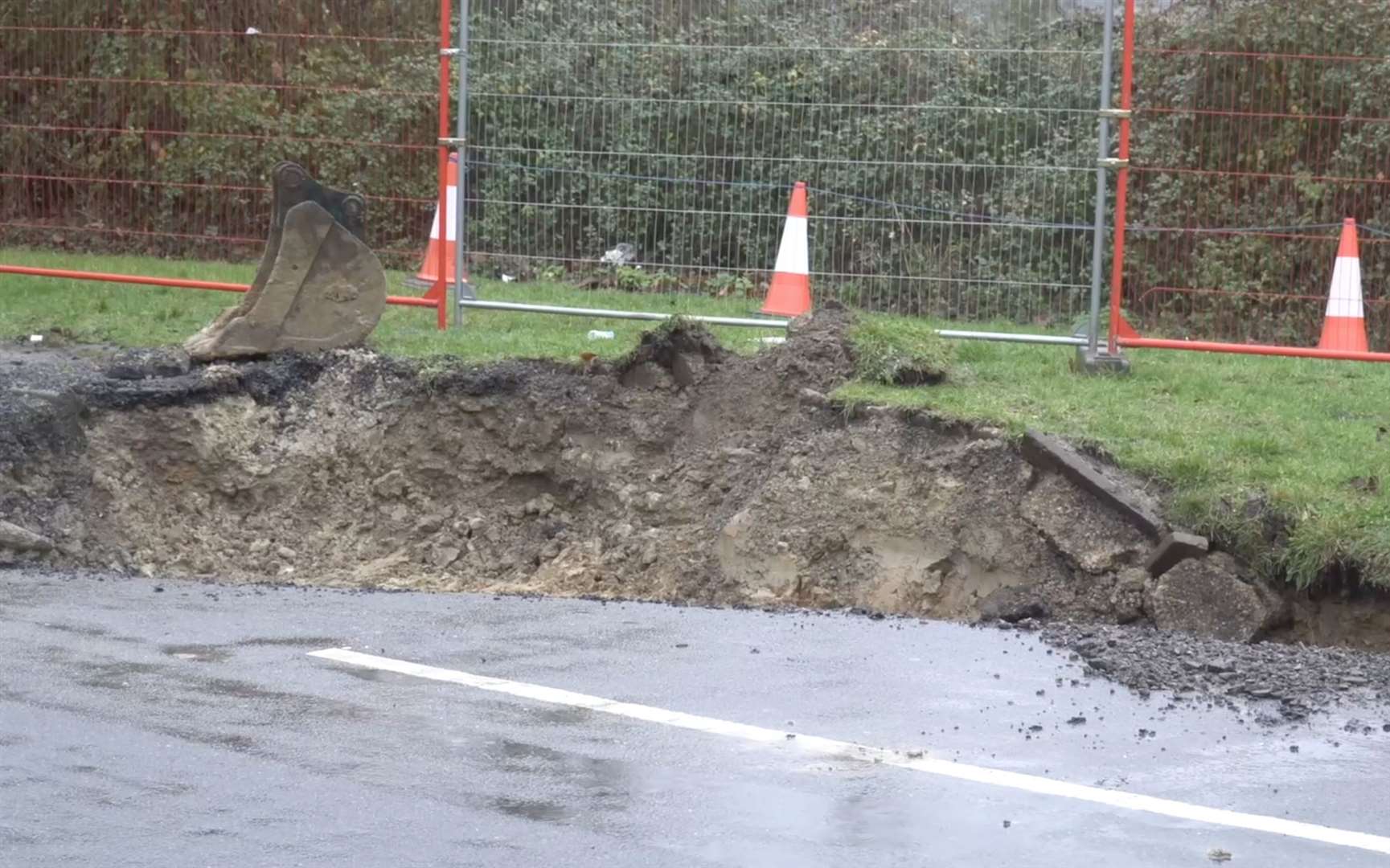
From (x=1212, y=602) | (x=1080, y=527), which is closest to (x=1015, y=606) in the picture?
(x=1080, y=527)

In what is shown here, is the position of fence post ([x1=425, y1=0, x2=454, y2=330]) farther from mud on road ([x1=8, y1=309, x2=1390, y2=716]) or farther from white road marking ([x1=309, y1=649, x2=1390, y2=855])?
white road marking ([x1=309, y1=649, x2=1390, y2=855])

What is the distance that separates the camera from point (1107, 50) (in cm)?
1084

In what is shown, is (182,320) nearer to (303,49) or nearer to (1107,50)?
(303,49)

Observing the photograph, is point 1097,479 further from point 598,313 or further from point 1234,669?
point 598,313

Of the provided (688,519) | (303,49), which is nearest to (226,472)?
(688,519)

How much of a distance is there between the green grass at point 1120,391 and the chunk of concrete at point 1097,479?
14 cm

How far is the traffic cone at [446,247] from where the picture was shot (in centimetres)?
1224

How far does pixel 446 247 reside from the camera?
12.2 m

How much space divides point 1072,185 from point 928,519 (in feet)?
11.9

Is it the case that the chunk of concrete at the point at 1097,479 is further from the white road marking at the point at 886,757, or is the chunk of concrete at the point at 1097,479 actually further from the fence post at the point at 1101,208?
the white road marking at the point at 886,757

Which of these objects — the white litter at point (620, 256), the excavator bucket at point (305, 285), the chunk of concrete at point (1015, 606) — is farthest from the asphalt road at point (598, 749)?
the white litter at point (620, 256)

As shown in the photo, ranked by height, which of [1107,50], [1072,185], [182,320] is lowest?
[182,320]

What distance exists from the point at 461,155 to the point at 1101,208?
4294 mm

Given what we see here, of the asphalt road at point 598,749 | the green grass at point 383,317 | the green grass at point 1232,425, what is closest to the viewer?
the asphalt road at point 598,749
